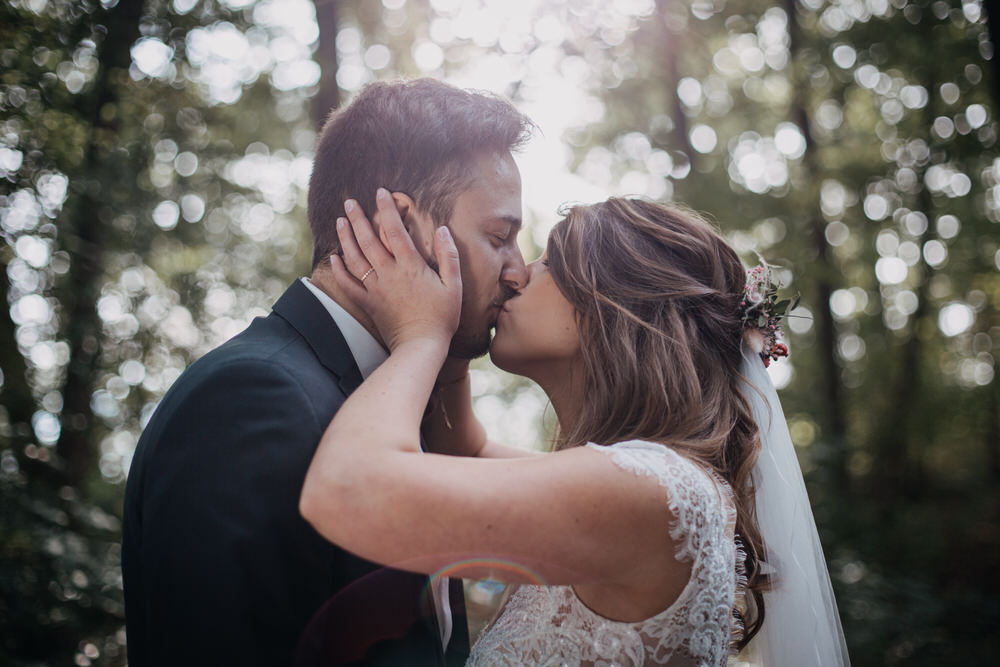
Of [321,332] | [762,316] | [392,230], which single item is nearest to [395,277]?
[392,230]

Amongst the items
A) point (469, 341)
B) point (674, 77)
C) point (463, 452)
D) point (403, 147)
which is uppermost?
point (674, 77)

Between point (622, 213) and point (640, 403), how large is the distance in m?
0.89

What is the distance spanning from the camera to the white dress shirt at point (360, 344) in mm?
2426

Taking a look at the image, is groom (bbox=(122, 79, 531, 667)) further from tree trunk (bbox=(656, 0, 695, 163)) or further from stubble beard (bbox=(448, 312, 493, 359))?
tree trunk (bbox=(656, 0, 695, 163))

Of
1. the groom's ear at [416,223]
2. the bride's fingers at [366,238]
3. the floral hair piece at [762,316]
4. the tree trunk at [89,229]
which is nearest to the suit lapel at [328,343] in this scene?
the bride's fingers at [366,238]

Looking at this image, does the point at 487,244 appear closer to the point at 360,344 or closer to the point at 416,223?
the point at 416,223

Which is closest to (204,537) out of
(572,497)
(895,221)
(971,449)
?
(572,497)

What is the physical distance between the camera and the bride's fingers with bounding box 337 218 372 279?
247cm

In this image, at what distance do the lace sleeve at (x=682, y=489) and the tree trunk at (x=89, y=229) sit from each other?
14.1 feet

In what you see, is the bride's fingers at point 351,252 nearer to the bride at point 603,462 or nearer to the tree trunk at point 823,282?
the bride at point 603,462

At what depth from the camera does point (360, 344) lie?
2.45m

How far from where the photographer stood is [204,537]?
1771mm

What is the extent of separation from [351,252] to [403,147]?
471 mm

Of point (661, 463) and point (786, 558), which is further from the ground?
point (661, 463)
